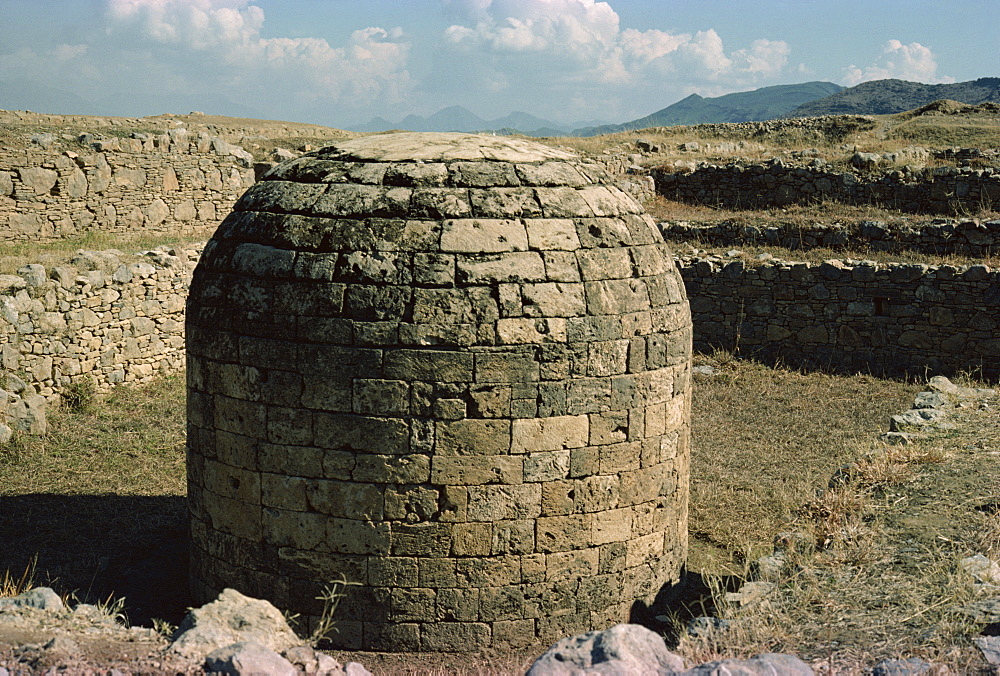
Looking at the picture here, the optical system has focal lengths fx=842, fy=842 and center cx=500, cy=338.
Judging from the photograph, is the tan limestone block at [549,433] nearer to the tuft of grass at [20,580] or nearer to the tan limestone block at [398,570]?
the tan limestone block at [398,570]

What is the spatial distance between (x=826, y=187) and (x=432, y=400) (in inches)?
622

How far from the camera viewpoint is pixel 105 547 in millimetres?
7559

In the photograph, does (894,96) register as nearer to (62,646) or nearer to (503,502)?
(503,502)

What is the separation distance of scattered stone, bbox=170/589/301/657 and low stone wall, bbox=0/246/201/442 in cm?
641

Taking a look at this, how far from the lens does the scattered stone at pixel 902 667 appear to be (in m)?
3.96

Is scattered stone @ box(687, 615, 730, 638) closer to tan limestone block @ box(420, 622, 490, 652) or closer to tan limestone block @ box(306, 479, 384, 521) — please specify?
tan limestone block @ box(420, 622, 490, 652)

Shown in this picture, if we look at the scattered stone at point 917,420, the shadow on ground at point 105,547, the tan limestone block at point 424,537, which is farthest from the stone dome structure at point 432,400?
the scattered stone at point 917,420

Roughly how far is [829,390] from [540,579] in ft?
29.5

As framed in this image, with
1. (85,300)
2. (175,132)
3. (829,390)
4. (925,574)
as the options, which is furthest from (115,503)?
(175,132)

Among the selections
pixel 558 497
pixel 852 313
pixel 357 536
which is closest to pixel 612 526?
pixel 558 497

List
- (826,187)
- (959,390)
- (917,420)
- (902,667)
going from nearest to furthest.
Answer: (902,667)
(917,420)
(959,390)
(826,187)

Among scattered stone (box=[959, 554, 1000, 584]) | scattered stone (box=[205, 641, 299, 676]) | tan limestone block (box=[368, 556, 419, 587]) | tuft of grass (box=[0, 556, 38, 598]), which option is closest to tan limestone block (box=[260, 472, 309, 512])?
tan limestone block (box=[368, 556, 419, 587])

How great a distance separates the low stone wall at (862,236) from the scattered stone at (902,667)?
42.9 feet

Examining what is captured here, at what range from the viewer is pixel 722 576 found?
271 inches
